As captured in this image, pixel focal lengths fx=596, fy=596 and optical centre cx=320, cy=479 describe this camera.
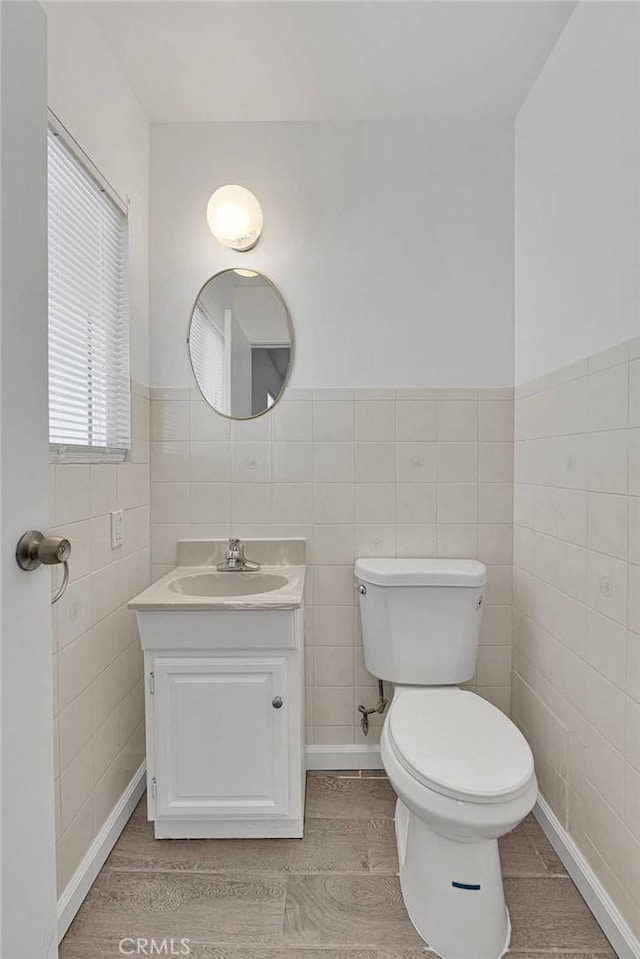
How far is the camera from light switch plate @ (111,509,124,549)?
6.07 feet

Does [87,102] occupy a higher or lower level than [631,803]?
higher

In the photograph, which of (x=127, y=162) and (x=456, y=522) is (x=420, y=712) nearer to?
(x=456, y=522)

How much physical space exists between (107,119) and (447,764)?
2.04m

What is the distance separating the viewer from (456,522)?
2.23m

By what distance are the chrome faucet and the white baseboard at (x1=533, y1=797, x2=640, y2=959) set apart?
1235 mm

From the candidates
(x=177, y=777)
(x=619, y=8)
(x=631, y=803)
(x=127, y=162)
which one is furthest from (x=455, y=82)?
(x=177, y=777)

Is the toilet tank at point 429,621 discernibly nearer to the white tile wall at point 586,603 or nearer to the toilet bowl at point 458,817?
the white tile wall at point 586,603

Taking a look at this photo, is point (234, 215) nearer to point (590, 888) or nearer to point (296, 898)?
point (296, 898)

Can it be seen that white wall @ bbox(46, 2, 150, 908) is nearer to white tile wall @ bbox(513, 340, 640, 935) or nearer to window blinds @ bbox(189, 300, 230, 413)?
window blinds @ bbox(189, 300, 230, 413)

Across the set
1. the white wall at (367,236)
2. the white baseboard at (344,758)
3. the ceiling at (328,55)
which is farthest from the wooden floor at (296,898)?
the ceiling at (328,55)

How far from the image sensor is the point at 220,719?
1.77 m

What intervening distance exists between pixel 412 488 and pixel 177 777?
124 cm

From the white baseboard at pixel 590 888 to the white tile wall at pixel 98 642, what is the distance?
4.41 feet

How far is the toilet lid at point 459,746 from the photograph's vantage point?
1.35 meters
